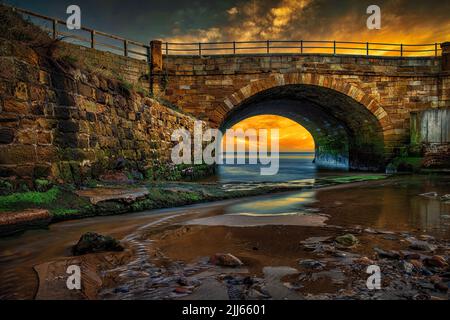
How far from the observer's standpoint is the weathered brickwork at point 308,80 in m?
13.6

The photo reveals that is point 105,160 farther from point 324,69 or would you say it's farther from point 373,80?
point 373,80

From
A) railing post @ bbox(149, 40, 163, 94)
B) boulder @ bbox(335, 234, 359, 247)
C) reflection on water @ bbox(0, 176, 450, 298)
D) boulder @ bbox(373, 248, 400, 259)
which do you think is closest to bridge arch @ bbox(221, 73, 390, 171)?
railing post @ bbox(149, 40, 163, 94)

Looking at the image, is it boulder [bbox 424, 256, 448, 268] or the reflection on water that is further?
the reflection on water

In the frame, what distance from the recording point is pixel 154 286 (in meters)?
1.84

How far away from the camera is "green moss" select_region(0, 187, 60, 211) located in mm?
3525

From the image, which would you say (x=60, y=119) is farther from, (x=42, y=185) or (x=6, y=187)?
(x=6, y=187)

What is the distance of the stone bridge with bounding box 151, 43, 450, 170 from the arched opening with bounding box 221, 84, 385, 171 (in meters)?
0.09

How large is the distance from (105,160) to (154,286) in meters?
4.50

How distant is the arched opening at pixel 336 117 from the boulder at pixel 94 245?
39.6 feet

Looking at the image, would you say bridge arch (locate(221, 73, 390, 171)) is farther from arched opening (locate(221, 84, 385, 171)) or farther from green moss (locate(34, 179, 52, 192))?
green moss (locate(34, 179, 52, 192))

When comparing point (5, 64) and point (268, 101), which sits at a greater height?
point (268, 101)

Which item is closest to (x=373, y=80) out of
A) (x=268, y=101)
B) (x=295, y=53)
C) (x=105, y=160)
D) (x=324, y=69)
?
(x=324, y=69)

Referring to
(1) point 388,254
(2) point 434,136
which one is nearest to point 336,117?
(2) point 434,136

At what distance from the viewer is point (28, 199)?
376 cm
